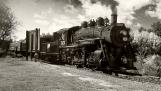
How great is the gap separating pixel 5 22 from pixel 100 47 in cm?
3313

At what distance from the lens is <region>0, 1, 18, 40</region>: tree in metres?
45.3

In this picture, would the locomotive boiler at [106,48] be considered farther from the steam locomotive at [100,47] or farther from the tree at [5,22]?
the tree at [5,22]

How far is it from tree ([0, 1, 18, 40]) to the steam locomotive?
82.0ft

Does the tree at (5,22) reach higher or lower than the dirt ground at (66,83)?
higher

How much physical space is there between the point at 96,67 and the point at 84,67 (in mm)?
1619

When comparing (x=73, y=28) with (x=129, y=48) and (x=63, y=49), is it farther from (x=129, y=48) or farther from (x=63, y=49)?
(x=129, y=48)

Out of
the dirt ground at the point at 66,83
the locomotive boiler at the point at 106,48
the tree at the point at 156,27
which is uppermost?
the tree at the point at 156,27

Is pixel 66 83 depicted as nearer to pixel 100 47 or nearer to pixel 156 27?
pixel 100 47

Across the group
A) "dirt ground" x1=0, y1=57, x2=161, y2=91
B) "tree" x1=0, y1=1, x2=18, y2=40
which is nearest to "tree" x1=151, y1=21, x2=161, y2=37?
"tree" x1=0, y1=1, x2=18, y2=40

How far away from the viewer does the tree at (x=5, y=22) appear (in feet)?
149

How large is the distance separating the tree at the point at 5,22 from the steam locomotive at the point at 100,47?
2499cm

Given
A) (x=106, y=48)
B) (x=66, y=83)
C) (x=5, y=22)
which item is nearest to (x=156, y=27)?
(x=5, y=22)

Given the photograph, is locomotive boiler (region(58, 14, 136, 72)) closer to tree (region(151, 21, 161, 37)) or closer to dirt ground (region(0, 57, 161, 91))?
dirt ground (region(0, 57, 161, 91))

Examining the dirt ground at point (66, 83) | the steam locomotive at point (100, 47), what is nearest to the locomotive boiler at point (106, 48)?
the steam locomotive at point (100, 47)
